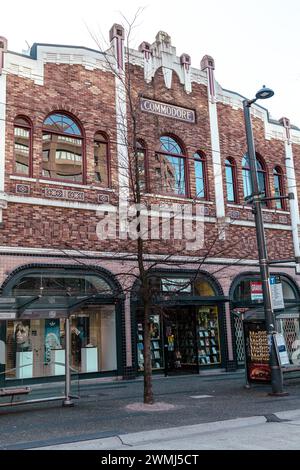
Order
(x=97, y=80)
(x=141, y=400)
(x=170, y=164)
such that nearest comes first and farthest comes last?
(x=141, y=400) → (x=97, y=80) → (x=170, y=164)

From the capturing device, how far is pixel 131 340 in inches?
619

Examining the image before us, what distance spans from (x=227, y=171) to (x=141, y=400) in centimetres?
1054

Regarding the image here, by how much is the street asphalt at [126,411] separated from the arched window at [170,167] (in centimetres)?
666

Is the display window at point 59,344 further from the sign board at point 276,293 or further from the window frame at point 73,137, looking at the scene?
the sign board at point 276,293

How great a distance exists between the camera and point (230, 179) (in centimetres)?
1977

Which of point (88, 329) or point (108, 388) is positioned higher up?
point (88, 329)

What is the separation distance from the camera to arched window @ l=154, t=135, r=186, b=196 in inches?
695

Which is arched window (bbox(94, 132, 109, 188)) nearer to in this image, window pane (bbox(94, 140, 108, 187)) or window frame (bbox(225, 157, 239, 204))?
window pane (bbox(94, 140, 108, 187))

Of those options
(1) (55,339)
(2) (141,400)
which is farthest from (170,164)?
(2) (141,400)

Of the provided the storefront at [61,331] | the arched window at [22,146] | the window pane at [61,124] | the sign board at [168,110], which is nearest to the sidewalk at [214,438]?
the storefront at [61,331]

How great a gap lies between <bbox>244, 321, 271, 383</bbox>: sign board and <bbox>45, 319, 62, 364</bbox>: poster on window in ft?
17.7

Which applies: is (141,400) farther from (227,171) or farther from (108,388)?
(227,171)

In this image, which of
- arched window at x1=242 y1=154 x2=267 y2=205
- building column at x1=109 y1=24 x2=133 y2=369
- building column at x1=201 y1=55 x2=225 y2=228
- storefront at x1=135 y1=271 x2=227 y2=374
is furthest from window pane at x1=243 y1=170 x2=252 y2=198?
building column at x1=109 y1=24 x2=133 y2=369

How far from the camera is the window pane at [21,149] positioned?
15.0m
